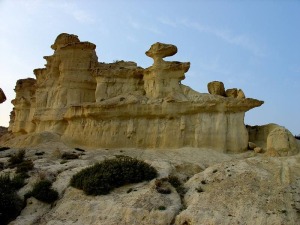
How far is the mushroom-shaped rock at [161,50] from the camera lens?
148 ft

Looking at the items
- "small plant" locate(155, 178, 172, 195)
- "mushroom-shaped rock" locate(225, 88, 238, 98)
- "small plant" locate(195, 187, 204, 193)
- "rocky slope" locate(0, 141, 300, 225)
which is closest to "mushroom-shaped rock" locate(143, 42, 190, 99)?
"mushroom-shaped rock" locate(225, 88, 238, 98)

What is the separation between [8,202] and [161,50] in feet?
80.2

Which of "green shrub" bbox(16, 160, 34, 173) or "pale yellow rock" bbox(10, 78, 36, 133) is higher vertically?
"pale yellow rock" bbox(10, 78, 36, 133)

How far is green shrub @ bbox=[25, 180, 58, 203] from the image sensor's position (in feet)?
91.3

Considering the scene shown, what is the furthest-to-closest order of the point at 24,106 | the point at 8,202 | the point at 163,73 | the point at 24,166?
the point at 24,106, the point at 163,73, the point at 24,166, the point at 8,202

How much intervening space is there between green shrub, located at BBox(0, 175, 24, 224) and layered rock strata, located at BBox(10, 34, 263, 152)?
15352 millimetres

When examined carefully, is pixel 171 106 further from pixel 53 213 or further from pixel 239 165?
pixel 53 213

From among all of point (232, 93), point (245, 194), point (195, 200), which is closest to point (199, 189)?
point (195, 200)

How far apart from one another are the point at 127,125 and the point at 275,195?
21564mm

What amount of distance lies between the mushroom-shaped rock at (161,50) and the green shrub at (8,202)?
860 inches

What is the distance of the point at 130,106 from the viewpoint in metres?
43.6

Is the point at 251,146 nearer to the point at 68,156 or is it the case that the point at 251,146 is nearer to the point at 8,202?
the point at 68,156

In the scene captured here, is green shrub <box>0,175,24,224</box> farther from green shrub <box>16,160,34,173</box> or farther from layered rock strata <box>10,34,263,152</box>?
layered rock strata <box>10,34,263,152</box>

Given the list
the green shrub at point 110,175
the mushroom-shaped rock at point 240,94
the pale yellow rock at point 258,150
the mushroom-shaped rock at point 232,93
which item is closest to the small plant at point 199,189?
the green shrub at point 110,175
